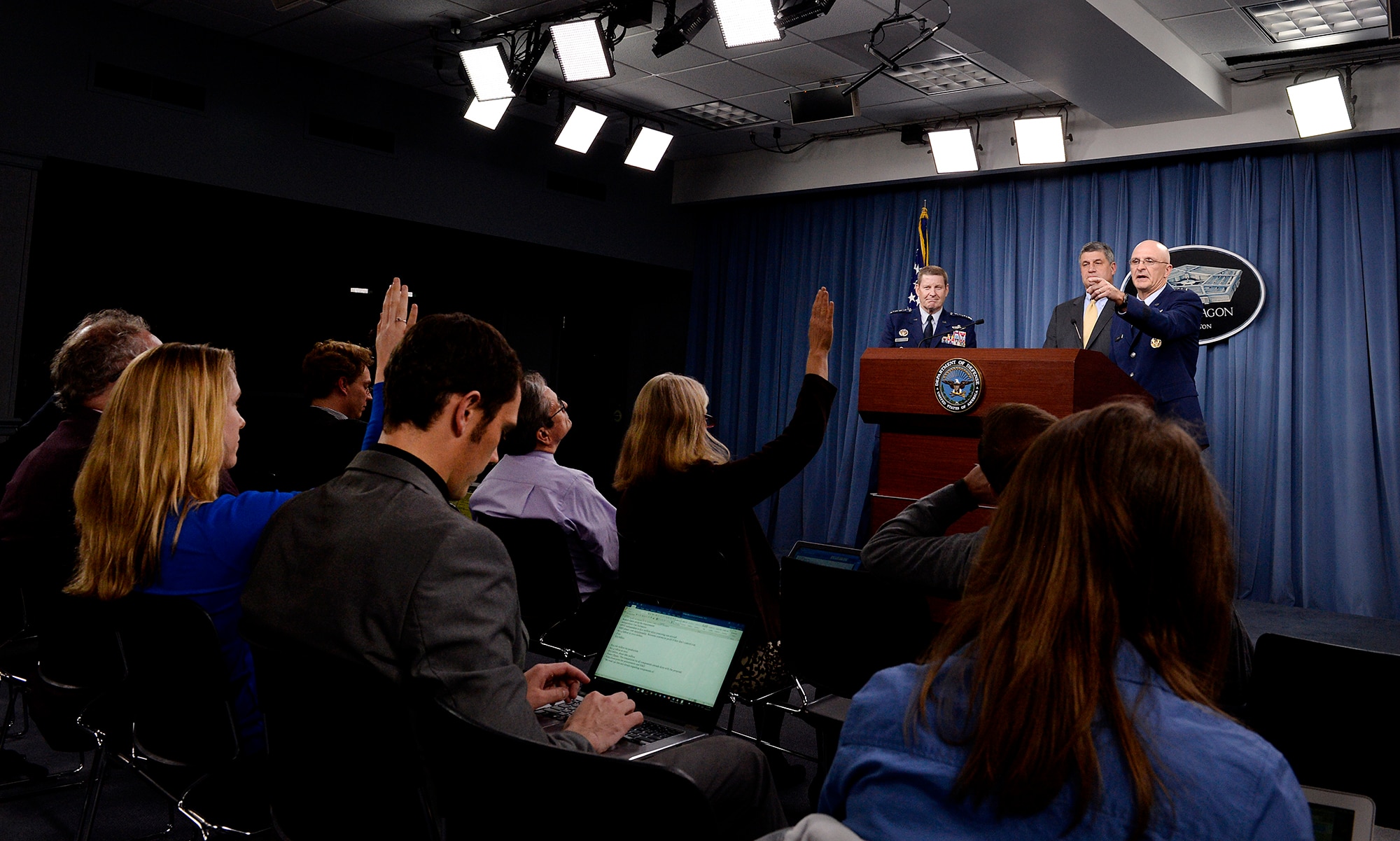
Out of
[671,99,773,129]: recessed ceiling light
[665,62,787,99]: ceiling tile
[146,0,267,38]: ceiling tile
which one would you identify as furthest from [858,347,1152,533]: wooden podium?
[146,0,267,38]: ceiling tile

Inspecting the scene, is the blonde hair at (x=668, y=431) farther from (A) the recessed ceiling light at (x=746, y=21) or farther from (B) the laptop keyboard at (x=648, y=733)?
(A) the recessed ceiling light at (x=746, y=21)

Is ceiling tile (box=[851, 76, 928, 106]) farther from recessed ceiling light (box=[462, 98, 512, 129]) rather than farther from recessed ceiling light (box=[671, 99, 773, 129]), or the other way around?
recessed ceiling light (box=[462, 98, 512, 129])

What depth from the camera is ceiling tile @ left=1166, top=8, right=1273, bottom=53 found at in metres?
5.20

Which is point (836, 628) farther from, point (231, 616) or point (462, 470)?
point (231, 616)

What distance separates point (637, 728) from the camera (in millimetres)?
1818

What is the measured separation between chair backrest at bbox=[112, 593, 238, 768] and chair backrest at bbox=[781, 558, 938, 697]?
4.35 feet

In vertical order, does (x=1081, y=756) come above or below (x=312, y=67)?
below

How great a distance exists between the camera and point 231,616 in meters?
1.88

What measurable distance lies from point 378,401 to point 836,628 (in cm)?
122

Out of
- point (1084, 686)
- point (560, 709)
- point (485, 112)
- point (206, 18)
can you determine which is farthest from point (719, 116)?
point (1084, 686)

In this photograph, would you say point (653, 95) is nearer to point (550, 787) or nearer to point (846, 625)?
point (846, 625)

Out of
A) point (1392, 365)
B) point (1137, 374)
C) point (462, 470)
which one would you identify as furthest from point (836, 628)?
point (1392, 365)

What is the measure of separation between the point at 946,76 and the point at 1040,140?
2.51 ft

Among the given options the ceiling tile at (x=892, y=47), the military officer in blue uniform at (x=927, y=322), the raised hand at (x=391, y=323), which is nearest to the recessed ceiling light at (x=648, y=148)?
the ceiling tile at (x=892, y=47)
